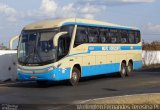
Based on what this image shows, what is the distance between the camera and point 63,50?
23.9 m

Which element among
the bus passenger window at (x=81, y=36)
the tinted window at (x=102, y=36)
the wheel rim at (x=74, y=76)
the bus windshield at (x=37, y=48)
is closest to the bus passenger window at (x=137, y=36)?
the tinted window at (x=102, y=36)

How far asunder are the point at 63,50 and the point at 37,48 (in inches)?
52.5

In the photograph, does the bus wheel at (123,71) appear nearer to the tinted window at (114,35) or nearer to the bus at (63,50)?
the tinted window at (114,35)

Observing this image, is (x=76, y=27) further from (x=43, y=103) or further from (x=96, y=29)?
(x=43, y=103)

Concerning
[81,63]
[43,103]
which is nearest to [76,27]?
[81,63]

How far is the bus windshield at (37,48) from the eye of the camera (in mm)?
23328

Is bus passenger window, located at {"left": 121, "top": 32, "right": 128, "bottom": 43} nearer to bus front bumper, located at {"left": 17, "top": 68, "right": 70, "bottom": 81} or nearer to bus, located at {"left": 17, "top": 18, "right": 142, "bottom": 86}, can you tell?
bus, located at {"left": 17, "top": 18, "right": 142, "bottom": 86}

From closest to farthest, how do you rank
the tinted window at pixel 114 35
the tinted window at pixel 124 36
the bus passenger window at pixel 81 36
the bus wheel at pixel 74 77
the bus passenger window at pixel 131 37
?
the bus wheel at pixel 74 77 < the bus passenger window at pixel 81 36 < the tinted window at pixel 114 35 < the tinted window at pixel 124 36 < the bus passenger window at pixel 131 37

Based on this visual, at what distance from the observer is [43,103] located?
1700 centimetres

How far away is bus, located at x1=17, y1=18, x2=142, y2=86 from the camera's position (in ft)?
76.6

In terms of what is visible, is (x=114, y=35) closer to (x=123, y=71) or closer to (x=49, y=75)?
(x=123, y=71)

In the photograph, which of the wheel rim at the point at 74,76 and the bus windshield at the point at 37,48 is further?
the wheel rim at the point at 74,76

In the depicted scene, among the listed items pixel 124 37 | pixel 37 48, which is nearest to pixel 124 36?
pixel 124 37

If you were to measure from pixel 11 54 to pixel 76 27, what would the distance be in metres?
6.61
